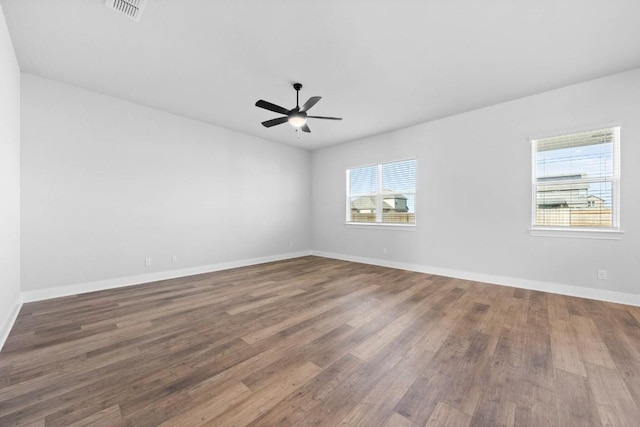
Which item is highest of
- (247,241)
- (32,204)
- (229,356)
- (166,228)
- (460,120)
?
(460,120)

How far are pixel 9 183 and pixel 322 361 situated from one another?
11.8ft

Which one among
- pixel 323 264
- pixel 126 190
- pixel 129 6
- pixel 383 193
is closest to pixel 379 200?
pixel 383 193

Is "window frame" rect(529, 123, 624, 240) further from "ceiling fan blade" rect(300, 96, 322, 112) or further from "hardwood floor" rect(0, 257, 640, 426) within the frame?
"ceiling fan blade" rect(300, 96, 322, 112)

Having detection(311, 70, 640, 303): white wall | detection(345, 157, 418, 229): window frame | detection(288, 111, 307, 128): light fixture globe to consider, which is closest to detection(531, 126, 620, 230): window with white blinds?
detection(311, 70, 640, 303): white wall

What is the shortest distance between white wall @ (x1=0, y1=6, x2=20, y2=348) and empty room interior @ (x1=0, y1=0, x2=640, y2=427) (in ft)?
0.19

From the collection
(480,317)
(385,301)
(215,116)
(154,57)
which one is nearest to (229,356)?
(385,301)

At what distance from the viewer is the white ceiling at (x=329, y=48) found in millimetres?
2242

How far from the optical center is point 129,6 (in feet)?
7.28

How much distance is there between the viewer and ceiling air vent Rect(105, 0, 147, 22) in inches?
85.1

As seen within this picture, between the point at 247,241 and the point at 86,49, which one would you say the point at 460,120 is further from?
the point at 86,49

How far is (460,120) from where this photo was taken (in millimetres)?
4496

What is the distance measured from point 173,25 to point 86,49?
124 centimetres

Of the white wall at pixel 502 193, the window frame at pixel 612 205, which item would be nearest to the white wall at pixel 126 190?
the white wall at pixel 502 193

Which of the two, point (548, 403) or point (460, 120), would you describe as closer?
point (548, 403)
